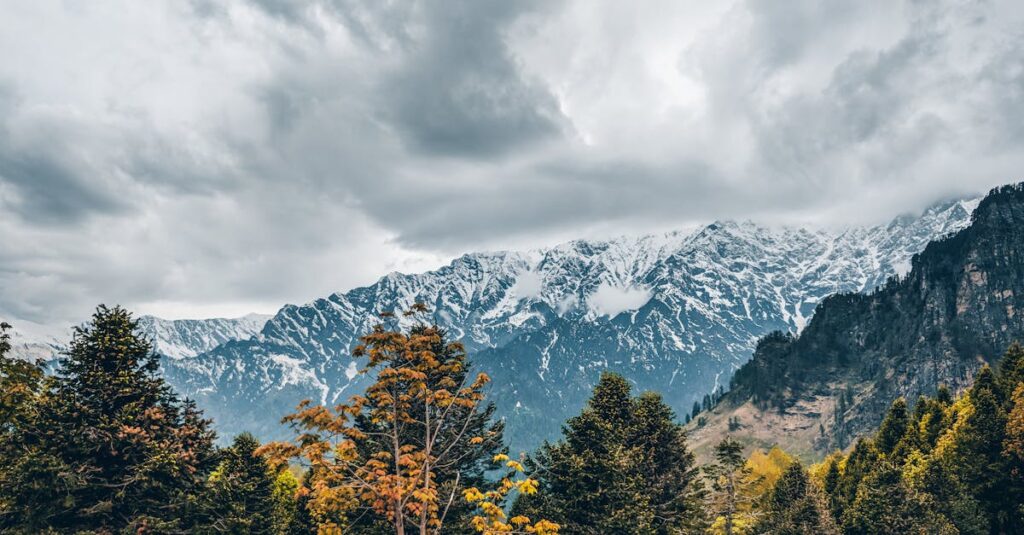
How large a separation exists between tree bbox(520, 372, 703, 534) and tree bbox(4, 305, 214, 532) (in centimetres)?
1709

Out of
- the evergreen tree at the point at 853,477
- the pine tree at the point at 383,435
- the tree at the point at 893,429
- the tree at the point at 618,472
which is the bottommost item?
the evergreen tree at the point at 853,477

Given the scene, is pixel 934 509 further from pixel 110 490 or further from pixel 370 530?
pixel 110 490

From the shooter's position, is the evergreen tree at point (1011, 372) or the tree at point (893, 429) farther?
the tree at point (893, 429)

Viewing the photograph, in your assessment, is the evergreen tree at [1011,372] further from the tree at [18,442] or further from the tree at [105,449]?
the tree at [18,442]

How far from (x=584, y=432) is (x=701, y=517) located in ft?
37.9

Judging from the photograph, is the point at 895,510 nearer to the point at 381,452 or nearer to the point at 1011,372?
the point at 1011,372

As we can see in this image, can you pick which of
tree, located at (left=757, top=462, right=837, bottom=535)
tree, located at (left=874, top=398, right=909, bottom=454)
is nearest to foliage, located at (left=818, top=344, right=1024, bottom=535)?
tree, located at (left=757, top=462, right=837, bottom=535)

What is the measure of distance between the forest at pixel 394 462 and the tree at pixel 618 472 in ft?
0.40

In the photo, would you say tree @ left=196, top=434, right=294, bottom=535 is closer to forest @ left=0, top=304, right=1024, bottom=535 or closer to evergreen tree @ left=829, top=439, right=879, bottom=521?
forest @ left=0, top=304, right=1024, bottom=535

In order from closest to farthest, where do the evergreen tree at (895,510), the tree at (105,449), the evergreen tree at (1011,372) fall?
the tree at (105,449)
the evergreen tree at (895,510)
the evergreen tree at (1011,372)

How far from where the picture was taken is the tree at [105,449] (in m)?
26.7

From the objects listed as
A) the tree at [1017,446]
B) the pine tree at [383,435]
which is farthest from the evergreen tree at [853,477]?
the pine tree at [383,435]

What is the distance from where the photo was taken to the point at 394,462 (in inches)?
1371

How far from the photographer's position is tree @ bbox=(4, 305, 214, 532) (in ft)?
87.7
